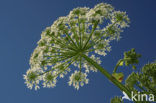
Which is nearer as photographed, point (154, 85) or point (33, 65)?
point (154, 85)

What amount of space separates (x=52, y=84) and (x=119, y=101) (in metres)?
3.75

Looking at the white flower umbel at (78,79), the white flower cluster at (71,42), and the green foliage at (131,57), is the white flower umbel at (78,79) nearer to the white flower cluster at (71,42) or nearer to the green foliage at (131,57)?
the white flower cluster at (71,42)

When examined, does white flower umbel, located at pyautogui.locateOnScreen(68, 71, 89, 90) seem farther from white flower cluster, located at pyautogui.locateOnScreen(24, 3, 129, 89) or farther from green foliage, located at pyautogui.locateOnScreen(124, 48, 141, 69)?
green foliage, located at pyautogui.locateOnScreen(124, 48, 141, 69)

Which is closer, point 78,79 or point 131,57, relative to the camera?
point 131,57

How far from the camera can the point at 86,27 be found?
32.4ft

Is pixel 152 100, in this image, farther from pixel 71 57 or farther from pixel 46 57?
pixel 46 57

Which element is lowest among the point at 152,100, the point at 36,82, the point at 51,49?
the point at 152,100

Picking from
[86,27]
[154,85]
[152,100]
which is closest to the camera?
[152,100]

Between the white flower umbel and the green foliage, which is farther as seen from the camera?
the white flower umbel

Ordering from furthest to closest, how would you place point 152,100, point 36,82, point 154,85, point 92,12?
point 36,82, point 92,12, point 154,85, point 152,100

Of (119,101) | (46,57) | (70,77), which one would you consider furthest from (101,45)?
(119,101)

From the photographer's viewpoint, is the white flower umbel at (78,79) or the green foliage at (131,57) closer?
the green foliage at (131,57)

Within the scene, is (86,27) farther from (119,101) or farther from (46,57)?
(119,101)

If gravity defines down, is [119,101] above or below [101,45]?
below
